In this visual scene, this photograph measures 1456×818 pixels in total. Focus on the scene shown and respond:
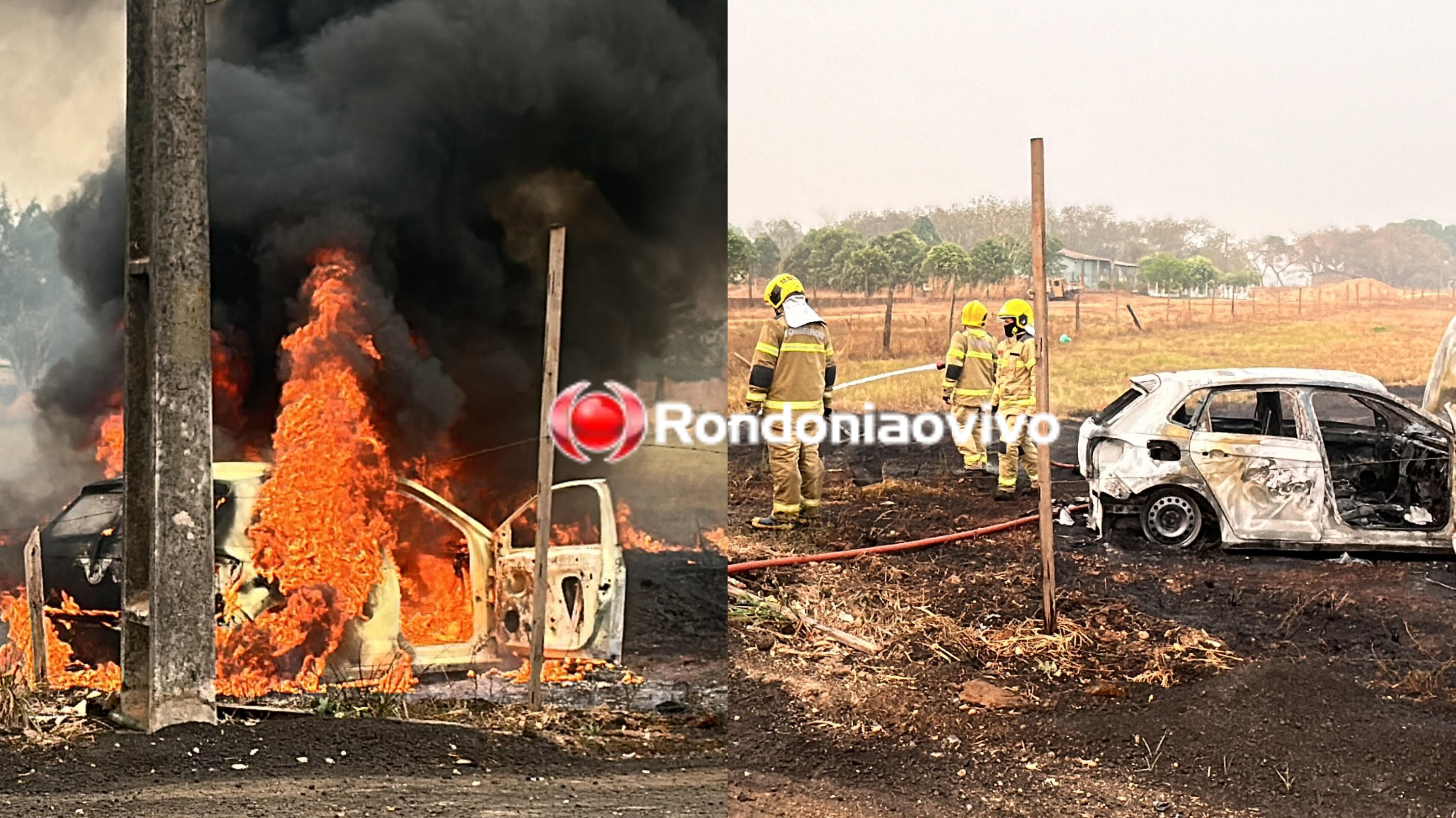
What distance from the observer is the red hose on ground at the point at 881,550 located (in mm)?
6410

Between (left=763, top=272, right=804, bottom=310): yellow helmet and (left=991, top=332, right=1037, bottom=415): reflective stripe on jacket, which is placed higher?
(left=763, top=272, right=804, bottom=310): yellow helmet

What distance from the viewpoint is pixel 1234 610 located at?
222 inches

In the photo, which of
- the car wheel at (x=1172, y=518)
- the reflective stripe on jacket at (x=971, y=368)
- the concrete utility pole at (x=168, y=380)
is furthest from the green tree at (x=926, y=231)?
the concrete utility pole at (x=168, y=380)

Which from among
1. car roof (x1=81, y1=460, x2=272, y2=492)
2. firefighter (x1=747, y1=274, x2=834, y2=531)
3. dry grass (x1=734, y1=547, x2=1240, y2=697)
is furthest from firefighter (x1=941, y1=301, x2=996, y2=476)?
car roof (x1=81, y1=460, x2=272, y2=492)

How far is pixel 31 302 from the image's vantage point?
17.6 ft

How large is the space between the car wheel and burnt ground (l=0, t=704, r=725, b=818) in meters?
3.07

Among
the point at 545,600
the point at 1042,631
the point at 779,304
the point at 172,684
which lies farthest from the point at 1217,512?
the point at 172,684

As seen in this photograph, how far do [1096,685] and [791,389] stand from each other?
302 centimetres

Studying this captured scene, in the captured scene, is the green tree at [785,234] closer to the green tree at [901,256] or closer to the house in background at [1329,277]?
the green tree at [901,256]

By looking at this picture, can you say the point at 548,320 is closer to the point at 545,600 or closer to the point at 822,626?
the point at 545,600

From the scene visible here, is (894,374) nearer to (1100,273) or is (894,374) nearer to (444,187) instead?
(1100,273)

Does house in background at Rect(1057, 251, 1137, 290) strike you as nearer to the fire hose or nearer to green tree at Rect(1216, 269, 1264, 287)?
green tree at Rect(1216, 269, 1264, 287)

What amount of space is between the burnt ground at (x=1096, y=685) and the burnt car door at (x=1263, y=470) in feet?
0.77

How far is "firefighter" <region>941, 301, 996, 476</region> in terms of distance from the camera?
8586mm
